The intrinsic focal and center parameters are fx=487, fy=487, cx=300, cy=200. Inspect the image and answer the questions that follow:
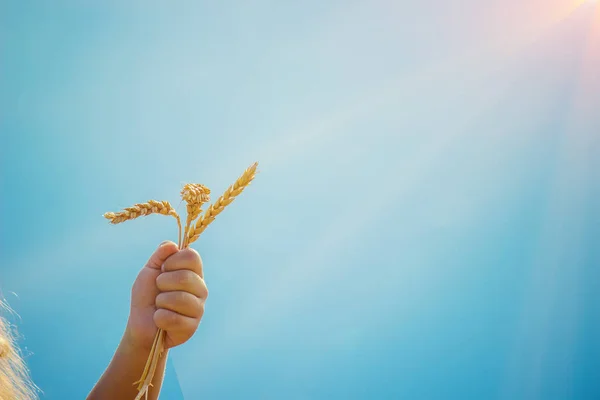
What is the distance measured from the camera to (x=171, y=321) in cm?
117

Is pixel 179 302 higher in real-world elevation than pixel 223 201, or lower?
lower

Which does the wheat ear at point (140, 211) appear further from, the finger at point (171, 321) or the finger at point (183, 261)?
the finger at point (171, 321)

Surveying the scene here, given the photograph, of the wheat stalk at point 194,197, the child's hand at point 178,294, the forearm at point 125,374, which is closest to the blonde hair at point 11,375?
the forearm at point 125,374

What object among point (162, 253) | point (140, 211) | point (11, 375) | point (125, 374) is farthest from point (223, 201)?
point (11, 375)

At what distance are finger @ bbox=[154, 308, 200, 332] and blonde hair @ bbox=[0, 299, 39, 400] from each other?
0.57 meters

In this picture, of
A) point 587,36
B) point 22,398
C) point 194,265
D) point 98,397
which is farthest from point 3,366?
point 587,36

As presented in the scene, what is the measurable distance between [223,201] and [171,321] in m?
0.32

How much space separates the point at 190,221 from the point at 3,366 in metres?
0.80

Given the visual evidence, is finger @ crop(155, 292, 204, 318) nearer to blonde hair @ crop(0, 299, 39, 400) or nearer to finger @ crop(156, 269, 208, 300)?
finger @ crop(156, 269, 208, 300)

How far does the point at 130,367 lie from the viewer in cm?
143

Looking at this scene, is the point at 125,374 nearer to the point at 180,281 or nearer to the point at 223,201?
the point at 180,281

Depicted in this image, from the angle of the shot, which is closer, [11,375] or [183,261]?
[183,261]

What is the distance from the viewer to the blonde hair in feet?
4.59

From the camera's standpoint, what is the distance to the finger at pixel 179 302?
3.89 feet
